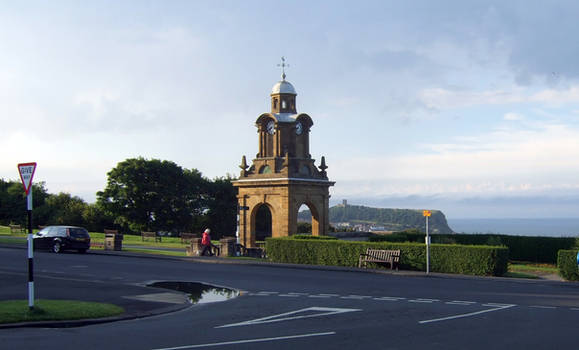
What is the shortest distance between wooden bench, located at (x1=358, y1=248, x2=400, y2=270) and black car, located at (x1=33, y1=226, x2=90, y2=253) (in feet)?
52.8

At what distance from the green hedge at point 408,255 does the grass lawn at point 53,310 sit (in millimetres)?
16096

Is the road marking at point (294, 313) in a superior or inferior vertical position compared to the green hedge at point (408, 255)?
inferior

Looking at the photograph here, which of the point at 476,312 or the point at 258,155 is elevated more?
the point at 258,155

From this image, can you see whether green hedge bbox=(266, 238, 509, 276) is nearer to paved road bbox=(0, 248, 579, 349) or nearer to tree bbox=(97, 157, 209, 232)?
paved road bbox=(0, 248, 579, 349)

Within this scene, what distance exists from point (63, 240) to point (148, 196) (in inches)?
1470

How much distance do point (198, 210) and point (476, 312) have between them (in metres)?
64.7

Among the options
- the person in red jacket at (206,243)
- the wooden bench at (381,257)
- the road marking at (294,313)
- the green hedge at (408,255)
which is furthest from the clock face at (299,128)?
the road marking at (294,313)

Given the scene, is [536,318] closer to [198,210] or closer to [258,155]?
[258,155]

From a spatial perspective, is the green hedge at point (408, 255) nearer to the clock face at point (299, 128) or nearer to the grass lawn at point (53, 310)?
the clock face at point (299, 128)

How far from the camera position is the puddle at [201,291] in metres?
18.0

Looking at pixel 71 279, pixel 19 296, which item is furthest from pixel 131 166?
pixel 19 296

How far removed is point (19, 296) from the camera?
681 inches

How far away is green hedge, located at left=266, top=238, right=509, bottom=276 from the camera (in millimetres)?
26422

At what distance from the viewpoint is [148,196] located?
2869 inches
